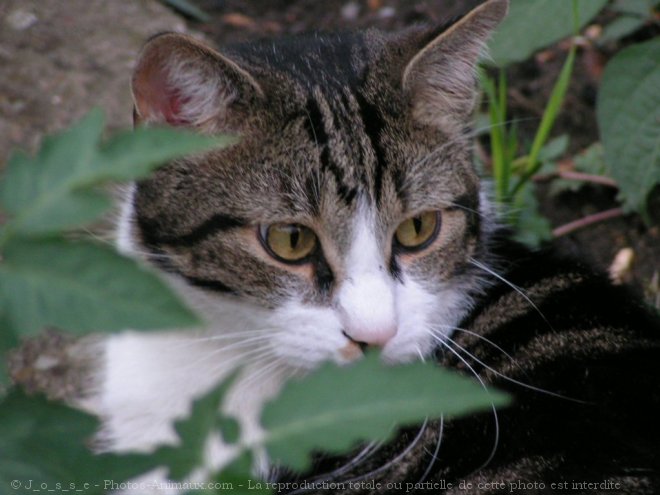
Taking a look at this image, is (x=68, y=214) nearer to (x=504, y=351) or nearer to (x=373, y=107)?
(x=373, y=107)

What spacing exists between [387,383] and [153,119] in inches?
41.8

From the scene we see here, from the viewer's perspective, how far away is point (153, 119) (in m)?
1.55

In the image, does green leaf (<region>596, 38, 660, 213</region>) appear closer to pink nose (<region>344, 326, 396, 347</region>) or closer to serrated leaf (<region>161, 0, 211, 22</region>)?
pink nose (<region>344, 326, 396, 347</region>)

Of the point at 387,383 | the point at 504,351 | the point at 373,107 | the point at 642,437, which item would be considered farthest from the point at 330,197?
the point at 387,383

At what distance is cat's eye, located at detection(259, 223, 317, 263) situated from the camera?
158 cm

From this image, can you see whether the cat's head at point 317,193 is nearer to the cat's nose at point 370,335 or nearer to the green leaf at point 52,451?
the cat's nose at point 370,335

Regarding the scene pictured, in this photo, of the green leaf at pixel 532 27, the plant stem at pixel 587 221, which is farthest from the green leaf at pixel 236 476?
the plant stem at pixel 587 221

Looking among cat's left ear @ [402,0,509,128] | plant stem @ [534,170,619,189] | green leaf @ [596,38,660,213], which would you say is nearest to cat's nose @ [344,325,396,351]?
cat's left ear @ [402,0,509,128]

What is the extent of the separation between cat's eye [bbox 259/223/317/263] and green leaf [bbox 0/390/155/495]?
927 millimetres

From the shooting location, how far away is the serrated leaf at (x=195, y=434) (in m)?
0.61

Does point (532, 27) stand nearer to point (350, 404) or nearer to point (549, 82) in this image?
point (549, 82)

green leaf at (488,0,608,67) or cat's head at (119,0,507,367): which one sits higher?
green leaf at (488,0,608,67)

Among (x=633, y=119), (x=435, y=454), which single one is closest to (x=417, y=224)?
(x=435, y=454)

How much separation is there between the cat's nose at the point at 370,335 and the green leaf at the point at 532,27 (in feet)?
2.79
